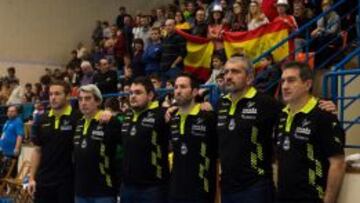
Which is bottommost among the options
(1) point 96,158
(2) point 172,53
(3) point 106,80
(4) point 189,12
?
(1) point 96,158

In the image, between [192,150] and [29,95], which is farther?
[29,95]

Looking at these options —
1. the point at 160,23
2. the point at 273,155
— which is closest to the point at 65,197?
the point at 273,155

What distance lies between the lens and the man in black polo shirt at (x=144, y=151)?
646cm

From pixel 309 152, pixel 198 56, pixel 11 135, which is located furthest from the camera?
pixel 11 135

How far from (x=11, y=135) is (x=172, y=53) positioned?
347 cm

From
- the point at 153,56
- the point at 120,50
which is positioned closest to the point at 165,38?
Answer: the point at 153,56

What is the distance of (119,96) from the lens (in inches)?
440

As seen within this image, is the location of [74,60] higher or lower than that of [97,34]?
lower

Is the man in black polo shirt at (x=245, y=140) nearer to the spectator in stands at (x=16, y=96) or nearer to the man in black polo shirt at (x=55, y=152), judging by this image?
the man in black polo shirt at (x=55, y=152)

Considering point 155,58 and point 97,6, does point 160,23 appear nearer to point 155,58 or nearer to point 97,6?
point 155,58

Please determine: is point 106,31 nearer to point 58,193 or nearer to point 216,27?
point 216,27

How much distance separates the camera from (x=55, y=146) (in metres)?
7.31

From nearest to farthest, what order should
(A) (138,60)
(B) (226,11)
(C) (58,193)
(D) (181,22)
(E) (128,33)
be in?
(C) (58,193) < (B) (226,11) < (A) (138,60) < (D) (181,22) < (E) (128,33)

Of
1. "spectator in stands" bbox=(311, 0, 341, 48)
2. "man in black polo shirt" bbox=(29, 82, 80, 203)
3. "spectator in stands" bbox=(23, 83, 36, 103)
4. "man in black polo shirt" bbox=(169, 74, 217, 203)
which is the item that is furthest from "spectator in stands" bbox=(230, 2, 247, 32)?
"spectator in stands" bbox=(23, 83, 36, 103)
